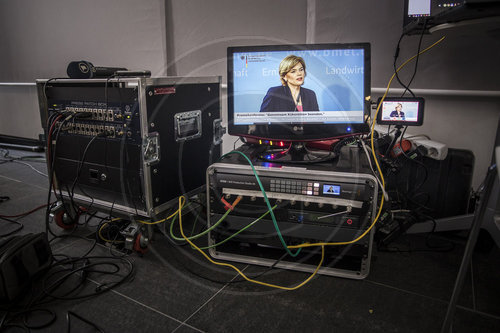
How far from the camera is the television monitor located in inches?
50.3

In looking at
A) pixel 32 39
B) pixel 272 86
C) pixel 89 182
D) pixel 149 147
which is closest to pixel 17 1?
pixel 32 39

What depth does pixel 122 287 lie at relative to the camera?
1.23m

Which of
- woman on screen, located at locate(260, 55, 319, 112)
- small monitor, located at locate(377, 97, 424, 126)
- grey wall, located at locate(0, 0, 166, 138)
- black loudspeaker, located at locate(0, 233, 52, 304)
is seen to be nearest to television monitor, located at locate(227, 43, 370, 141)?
woman on screen, located at locate(260, 55, 319, 112)

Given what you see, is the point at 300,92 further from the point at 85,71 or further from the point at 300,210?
the point at 85,71

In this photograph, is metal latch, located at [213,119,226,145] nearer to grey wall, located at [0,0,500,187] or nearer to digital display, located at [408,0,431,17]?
grey wall, located at [0,0,500,187]

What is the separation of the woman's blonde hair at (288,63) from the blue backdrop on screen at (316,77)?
0.01 m

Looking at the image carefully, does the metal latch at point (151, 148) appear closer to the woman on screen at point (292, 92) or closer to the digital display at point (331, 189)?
the woman on screen at point (292, 92)

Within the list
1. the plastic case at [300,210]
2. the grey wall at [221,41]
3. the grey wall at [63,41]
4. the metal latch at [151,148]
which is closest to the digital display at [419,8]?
the grey wall at [221,41]

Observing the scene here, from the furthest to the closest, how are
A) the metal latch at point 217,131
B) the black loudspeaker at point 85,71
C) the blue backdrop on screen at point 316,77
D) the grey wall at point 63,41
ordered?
the grey wall at point 63,41 → the metal latch at point 217,131 → the black loudspeaker at point 85,71 → the blue backdrop on screen at point 316,77

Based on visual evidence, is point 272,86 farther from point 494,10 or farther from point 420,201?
point 420,201

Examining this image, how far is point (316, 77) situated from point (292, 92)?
0.11m

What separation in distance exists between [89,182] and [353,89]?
4.00ft

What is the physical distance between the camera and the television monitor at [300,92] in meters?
1.28

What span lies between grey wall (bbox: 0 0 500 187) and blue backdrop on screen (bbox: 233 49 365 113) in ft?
1.25
